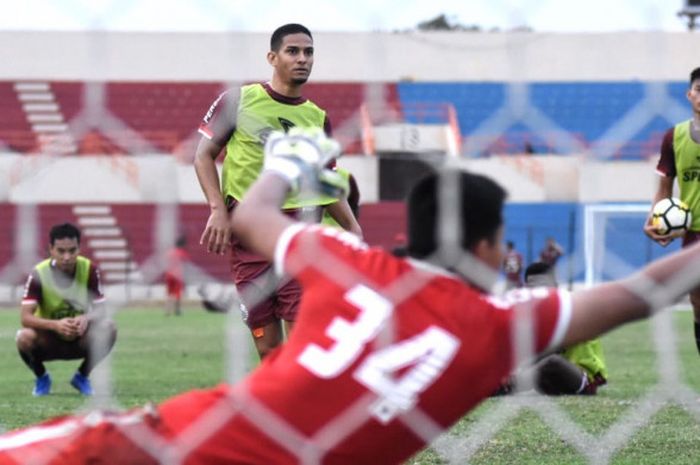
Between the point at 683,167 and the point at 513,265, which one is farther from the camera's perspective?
the point at 513,265

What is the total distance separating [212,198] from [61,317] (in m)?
3.71

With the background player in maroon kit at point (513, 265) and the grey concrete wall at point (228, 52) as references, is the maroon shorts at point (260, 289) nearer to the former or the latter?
the grey concrete wall at point (228, 52)

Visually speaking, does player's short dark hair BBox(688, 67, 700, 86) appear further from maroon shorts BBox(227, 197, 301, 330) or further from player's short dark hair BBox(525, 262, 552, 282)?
player's short dark hair BBox(525, 262, 552, 282)

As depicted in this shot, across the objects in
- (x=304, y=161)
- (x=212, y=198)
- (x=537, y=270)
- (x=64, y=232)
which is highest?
(x=304, y=161)

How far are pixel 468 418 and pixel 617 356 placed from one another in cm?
595

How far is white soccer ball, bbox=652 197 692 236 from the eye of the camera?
5379 mm

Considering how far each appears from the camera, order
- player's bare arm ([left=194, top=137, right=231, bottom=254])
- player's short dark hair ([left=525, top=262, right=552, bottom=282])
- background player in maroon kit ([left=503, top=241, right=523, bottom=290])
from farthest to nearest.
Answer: background player in maroon kit ([left=503, top=241, right=523, bottom=290])
player's short dark hair ([left=525, top=262, right=552, bottom=282])
player's bare arm ([left=194, top=137, right=231, bottom=254])

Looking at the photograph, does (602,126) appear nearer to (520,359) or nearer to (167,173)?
(167,173)

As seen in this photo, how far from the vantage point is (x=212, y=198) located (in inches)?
175

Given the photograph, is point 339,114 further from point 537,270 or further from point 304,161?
point 304,161

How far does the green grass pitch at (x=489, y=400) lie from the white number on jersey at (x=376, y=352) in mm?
1971

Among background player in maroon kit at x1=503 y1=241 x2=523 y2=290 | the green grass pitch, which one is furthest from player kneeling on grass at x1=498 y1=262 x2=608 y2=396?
background player in maroon kit at x1=503 y1=241 x2=523 y2=290

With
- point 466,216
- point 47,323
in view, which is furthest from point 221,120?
point 47,323

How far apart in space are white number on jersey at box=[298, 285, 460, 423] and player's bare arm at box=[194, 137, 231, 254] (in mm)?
1934
